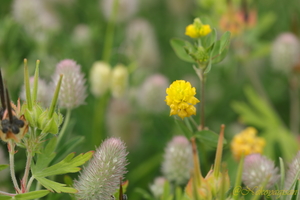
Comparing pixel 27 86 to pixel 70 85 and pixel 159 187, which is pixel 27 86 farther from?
pixel 159 187

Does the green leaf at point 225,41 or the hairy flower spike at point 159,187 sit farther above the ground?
the green leaf at point 225,41

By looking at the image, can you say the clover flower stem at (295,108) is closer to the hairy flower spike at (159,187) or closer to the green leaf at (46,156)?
the hairy flower spike at (159,187)

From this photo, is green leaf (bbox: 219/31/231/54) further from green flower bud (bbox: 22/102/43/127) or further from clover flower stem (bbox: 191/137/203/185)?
green flower bud (bbox: 22/102/43/127)

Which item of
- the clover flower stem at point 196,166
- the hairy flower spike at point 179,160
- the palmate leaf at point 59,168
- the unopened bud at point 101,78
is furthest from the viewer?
the unopened bud at point 101,78

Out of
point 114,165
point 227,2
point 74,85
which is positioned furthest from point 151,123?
point 114,165

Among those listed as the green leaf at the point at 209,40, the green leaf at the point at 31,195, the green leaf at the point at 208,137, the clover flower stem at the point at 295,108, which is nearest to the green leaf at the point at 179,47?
the green leaf at the point at 209,40

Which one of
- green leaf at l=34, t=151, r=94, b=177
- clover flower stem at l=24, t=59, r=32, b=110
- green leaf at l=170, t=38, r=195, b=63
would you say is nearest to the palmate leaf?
green leaf at l=34, t=151, r=94, b=177
